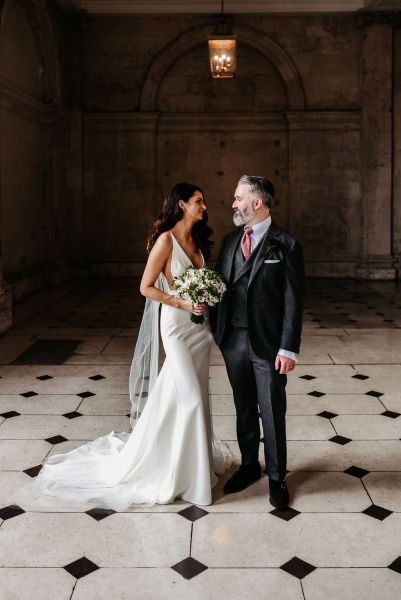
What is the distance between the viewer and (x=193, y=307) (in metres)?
4.62

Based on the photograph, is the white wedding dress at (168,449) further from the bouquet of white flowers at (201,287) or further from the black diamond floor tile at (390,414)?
the black diamond floor tile at (390,414)

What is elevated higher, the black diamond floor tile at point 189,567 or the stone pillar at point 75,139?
the stone pillar at point 75,139

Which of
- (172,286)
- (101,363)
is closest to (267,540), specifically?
(172,286)

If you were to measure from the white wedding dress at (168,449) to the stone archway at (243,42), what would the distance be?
1255 centimetres

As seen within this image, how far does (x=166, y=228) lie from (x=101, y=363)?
13.7ft

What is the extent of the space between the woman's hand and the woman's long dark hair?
1.60ft

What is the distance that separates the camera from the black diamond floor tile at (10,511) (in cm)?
456

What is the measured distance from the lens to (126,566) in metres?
3.96

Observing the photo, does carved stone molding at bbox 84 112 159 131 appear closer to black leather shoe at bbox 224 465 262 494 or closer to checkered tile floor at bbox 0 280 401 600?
checkered tile floor at bbox 0 280 401 600

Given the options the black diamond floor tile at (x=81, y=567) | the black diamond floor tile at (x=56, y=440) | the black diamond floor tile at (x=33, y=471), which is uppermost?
the black diamond floor tile at (x=56, y=440)

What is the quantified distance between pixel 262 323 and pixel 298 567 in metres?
1.48

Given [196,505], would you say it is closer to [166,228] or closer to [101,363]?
[166,228]

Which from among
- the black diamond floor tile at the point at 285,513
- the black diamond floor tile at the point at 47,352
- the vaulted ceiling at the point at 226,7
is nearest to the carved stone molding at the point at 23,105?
the vaulted ceiling at the point at 226,7

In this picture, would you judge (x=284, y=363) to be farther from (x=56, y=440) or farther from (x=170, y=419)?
(x=56, y=440)
